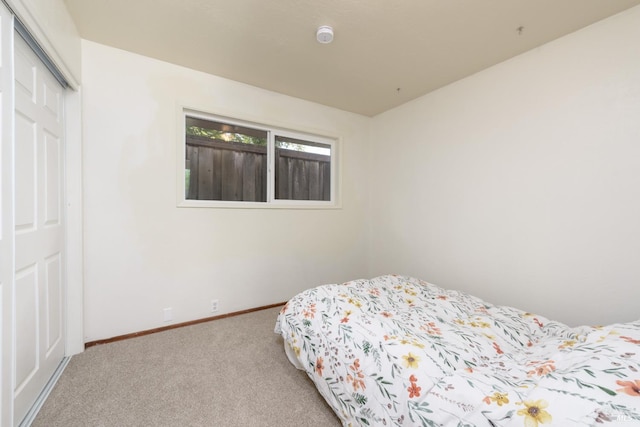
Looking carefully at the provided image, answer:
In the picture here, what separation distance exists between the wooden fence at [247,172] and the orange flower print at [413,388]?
223 centimetres

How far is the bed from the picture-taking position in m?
0.75

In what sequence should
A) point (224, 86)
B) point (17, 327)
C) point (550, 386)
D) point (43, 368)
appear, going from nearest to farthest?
point (550, 386) → point (17, 327) → point (43, 368) → point (224, 86)

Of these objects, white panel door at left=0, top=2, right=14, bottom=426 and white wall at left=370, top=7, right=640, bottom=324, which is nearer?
white panel door at left=0, top=2, right=14, bottom=426

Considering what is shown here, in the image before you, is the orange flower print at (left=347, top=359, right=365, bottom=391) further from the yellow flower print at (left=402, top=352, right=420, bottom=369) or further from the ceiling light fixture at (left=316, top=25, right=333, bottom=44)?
the ceiling light fixture at (left=316, top=25, right=333, bottom=44)

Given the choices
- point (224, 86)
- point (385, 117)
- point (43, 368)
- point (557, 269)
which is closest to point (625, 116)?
point (557, 269)

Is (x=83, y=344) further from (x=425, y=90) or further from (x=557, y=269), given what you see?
(x=425, y=90)

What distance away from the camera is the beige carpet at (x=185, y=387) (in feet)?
4.32

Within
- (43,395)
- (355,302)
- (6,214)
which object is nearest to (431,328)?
(355,302)

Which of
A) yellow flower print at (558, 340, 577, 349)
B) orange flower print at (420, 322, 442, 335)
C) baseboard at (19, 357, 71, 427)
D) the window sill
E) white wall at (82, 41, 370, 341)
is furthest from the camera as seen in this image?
the window sill

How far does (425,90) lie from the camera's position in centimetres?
269

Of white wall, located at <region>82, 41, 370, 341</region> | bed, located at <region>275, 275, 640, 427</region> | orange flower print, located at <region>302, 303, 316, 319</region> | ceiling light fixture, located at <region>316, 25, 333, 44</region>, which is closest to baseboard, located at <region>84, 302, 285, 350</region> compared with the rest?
white wall, located at <region>82, 41, 370, 341</region>

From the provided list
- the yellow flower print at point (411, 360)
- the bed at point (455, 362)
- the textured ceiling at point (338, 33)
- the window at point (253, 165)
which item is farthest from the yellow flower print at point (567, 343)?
the window at point (253, 165)

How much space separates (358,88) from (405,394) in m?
2.64

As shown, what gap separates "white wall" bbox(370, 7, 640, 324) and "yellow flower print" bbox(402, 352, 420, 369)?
1.55 meters
